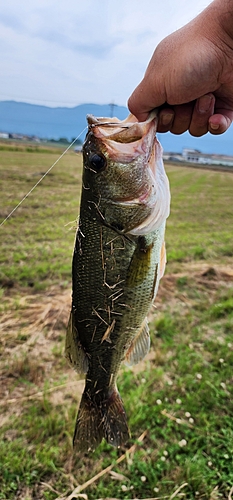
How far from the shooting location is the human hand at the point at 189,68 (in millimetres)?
1414

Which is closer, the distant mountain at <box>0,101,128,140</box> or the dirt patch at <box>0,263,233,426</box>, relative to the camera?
the dirt patch at <box>0,263,233,426</box>

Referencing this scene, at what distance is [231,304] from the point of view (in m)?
4.64

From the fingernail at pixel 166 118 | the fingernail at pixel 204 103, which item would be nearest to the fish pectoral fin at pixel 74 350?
the fingernail at pixel 166 118

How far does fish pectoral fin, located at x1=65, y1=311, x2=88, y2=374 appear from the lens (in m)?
1.72

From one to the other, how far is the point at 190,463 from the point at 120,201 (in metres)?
2.11

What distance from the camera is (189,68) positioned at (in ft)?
4.70

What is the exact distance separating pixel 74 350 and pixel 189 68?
132 centimetres

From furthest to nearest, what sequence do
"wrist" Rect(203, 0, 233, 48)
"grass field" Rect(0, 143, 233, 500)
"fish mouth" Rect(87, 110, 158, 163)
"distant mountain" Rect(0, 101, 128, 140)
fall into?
"distant mountain" Rect(0, 101, 128, 140) < "grass field" Rect(0, 143, 233, 500) < "fish mouth" Rect(87, 110, 158, 163) < "wrist" Rect(203, 0, 233, 48)

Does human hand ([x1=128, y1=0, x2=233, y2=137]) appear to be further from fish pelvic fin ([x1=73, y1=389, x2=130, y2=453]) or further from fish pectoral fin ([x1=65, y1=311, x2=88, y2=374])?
fish pelvic fin ([x1=73, y1=389, x2=130, y2=453])

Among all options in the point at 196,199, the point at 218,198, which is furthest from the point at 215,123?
the point at 218,198

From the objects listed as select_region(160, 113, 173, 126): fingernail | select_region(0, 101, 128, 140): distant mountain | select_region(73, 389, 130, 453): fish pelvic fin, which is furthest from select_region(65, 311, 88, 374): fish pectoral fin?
select_region(0, 101, 128, 140): distant mountain

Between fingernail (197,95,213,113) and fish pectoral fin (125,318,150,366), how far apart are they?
106cm

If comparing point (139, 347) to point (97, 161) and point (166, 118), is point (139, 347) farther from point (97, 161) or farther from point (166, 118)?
point (166, 118)

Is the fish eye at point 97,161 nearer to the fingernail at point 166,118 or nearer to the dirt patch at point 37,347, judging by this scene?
the fingernail at point 166,118
